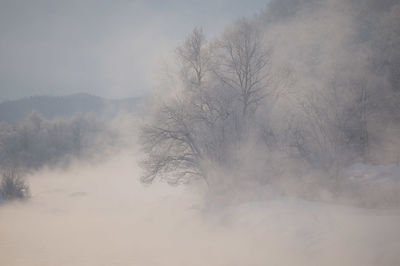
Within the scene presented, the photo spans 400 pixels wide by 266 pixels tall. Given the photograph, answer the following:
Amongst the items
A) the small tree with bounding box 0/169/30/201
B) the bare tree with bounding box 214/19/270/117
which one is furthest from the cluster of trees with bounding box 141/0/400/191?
the small tree with bounding box 0/169/30/201

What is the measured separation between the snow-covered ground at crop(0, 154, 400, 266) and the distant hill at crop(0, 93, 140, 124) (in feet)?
194

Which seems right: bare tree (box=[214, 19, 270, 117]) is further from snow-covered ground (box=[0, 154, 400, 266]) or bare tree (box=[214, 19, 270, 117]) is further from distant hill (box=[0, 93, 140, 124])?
distant hill (box=[0, 93, 140, 124])

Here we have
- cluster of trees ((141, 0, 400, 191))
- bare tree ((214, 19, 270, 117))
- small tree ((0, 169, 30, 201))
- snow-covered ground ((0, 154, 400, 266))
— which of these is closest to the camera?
snow-covered ground ((0, 154, 400, 266))

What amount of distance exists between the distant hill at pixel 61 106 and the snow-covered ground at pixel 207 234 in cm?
5914

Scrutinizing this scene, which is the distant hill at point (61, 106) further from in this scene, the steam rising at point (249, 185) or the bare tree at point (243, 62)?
the bare tree at point (243, 62)

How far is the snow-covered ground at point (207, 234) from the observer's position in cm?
728

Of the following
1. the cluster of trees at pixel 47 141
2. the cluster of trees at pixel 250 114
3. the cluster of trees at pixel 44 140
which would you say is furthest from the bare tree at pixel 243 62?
the cluster of trees at pixel 44 140

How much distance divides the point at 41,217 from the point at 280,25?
133 ft

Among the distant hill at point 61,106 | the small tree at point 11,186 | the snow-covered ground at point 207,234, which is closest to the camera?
the snow-covered ground at point 207,234

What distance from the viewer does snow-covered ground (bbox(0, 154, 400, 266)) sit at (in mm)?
7281

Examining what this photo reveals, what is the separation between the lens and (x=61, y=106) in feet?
281

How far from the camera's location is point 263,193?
1344cm

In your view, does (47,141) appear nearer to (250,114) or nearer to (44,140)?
(44,140)

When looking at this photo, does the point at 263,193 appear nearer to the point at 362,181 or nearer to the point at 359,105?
the point at 362,181
